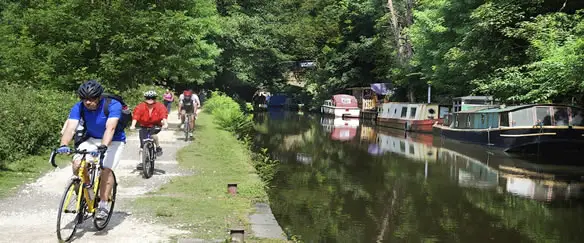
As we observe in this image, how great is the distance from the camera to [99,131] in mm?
6164

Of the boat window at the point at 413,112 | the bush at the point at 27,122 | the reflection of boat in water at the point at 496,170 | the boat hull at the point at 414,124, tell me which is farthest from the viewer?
the boat window at the point at 413,112

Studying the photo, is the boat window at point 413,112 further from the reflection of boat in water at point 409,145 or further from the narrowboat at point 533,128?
the narrowboat at point 533,128

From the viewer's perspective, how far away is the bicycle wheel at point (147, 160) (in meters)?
10.4

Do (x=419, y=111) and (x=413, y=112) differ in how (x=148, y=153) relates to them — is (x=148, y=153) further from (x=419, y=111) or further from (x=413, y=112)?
(x=413, y=112)

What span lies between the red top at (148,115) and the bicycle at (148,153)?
0.42ft

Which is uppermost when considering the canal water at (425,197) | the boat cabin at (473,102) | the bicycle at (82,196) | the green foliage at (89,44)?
the green foliage at (89,44)

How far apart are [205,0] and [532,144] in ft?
68.2

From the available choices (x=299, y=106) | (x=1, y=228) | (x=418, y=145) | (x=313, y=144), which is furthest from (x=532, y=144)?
(x=299, y=106)

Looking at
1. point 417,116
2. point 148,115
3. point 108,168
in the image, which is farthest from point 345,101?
point 108,168

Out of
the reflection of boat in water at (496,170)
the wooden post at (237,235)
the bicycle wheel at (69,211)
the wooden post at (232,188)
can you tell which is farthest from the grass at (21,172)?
the reflection of boat in water at (496,170)

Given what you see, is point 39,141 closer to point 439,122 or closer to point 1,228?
point 1,228

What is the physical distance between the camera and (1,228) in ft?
21.2

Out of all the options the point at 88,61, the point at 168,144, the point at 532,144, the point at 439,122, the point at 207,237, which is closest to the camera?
the point at 207,237

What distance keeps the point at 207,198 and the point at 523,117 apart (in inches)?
723
